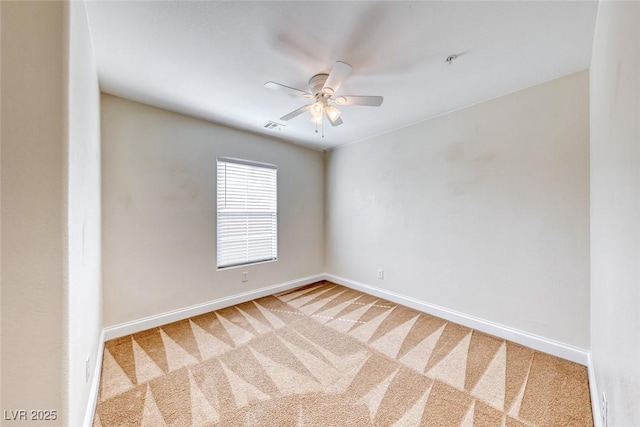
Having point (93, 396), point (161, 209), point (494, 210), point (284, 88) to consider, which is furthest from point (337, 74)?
point (93, 396)

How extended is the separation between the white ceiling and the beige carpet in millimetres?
2405

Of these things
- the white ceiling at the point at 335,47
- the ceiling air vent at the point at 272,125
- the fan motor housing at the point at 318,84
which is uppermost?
the white ceiling at the point at 335,47

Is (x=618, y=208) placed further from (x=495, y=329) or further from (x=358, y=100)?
(x=495, y=329)

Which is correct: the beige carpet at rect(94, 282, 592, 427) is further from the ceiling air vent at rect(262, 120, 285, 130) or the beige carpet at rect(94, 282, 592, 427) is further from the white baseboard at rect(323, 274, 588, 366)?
the ceiling air vent at rect(262, 120, 285, 130)

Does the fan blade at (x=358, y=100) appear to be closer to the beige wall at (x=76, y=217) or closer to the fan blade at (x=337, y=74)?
the fan blade at (x=337, y=74)

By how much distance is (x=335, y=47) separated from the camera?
1.71 meters

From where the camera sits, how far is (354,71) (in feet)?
6.56

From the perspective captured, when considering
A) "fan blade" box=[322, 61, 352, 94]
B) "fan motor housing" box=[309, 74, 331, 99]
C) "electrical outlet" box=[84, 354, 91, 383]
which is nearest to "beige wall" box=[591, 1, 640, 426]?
"fan blade" box=[322, 61, 352, 94]

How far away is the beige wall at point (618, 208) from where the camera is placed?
0.87 meters

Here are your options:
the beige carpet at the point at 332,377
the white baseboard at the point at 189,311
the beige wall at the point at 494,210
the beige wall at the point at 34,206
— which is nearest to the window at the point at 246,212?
the white baseboard at the point at 189,311

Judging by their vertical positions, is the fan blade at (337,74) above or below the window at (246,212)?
above

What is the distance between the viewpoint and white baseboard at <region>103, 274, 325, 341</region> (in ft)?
8.00

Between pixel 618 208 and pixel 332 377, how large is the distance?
1.96 m

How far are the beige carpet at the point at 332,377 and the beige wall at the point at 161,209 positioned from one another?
42 cm
